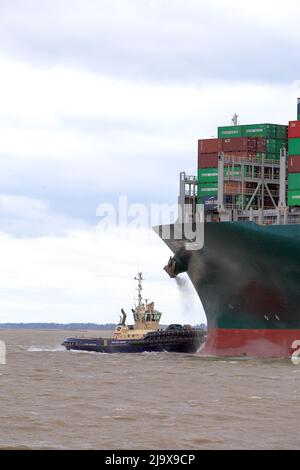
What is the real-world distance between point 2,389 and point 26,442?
1374 centimetres

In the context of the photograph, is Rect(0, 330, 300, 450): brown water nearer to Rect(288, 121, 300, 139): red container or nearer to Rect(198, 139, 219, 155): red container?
Rect(288, 121, 300, 139): red container

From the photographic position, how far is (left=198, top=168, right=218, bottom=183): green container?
6397 cm

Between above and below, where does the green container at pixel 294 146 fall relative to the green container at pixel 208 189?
above

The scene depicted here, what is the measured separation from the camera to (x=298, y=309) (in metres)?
55.2

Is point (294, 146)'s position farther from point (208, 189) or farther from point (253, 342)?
point (253, 342)

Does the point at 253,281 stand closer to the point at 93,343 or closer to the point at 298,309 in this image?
the point at 298,309

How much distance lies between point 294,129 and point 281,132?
17.0ft

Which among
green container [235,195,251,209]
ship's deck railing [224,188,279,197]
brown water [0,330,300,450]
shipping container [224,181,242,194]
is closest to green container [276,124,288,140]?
ship's deck railing [224,188,279,197]

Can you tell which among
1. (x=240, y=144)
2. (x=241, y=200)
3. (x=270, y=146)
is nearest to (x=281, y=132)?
(x=270, y=146)

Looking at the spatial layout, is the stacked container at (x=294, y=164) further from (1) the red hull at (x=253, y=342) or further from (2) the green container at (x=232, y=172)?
(1) the red hull at (x=253, y=342)

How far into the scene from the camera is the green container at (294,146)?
2290 inches

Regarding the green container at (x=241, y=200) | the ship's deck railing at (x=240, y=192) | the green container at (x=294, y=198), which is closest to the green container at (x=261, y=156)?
the ship's deck railing at (x=240, y=192)

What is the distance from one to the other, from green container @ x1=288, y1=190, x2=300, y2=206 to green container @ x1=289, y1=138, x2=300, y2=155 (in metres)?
2.17
